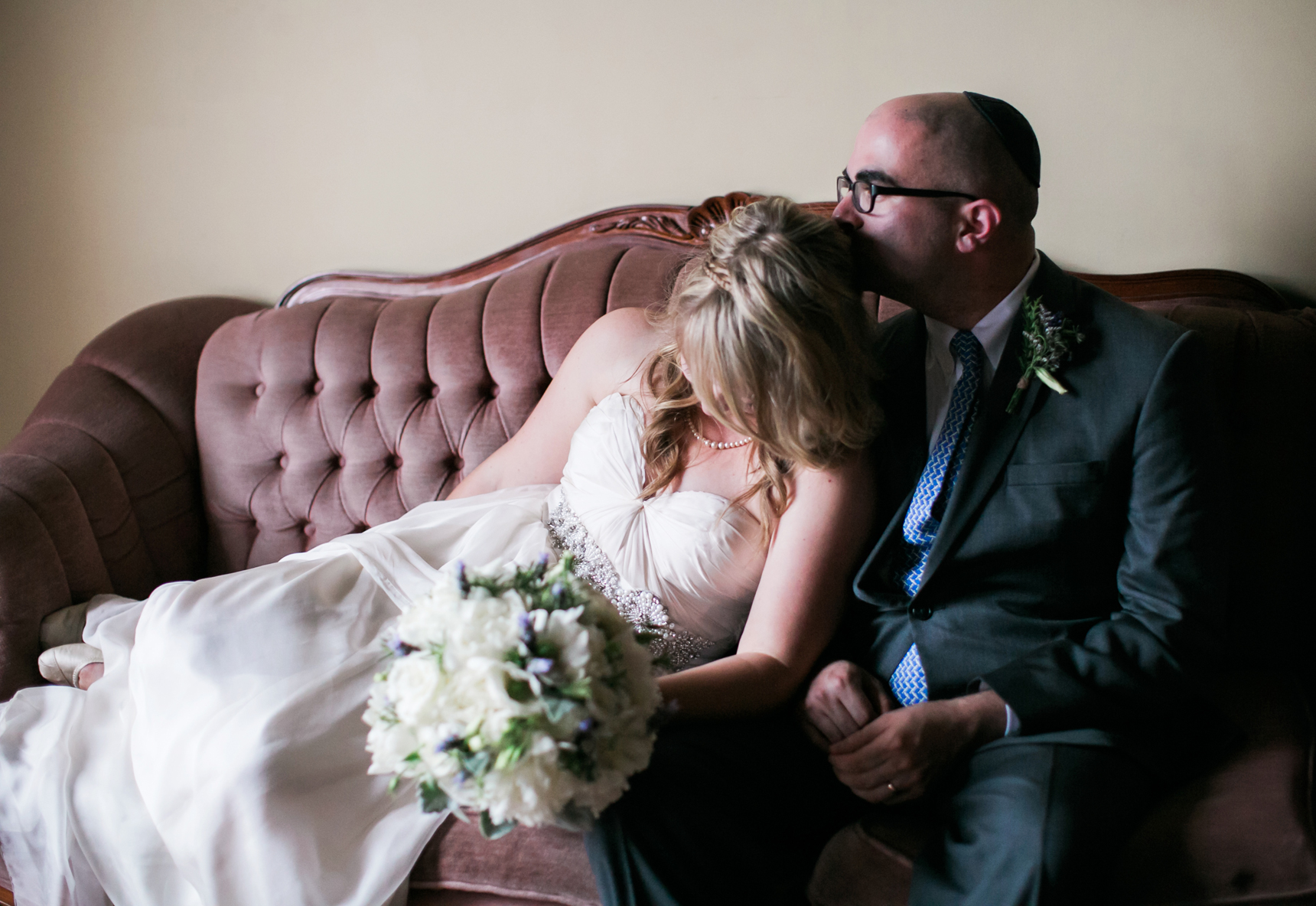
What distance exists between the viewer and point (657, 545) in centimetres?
152

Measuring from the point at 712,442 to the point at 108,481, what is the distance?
5.32 feet

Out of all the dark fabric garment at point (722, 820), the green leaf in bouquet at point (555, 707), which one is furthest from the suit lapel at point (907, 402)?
the green leaf in bouquet at point (555, 707)

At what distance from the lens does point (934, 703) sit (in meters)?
1.26

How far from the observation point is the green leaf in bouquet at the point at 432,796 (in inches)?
35.7

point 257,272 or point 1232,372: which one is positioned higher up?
point 257,272

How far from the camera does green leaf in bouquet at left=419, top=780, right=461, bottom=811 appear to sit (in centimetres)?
91

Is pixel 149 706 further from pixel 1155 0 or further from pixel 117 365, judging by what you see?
pixel 1155 0

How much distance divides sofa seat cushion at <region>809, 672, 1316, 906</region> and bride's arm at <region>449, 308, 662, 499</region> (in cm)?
90

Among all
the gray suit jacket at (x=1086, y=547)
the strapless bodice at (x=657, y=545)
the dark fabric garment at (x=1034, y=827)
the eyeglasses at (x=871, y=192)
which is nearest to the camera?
the dark fabric garment at (x=1034, y=827)

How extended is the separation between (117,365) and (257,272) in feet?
1.77

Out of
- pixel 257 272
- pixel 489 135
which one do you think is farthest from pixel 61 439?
pixel 489 135

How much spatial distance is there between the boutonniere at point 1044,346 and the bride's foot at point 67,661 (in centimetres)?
175

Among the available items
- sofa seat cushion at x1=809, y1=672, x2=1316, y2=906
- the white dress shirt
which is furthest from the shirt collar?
sofa seat cushion at x1=809, y1=672, x2=1316, y2=906

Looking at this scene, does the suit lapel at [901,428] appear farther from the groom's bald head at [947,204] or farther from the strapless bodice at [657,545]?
the strapless bodice at [657,545]
